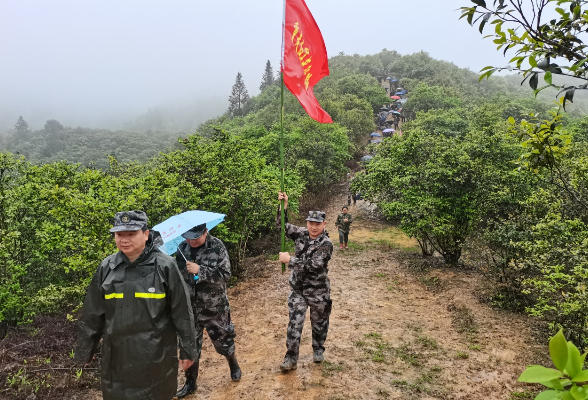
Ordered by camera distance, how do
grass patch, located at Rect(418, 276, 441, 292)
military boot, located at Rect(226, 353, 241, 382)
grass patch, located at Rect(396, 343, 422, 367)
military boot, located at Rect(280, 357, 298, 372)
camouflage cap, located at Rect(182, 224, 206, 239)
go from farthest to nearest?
grass patch, located at Rect(418, 276, 441, 292) < grass patch, located at Rect(396, 343, 422, 367) < military boot, located at Rect(280, 357, 298, 372) < military boot, located at Rect(226, 353, 241, 382) < camouflage cap, located at Rect(182, 224, 206, 239)

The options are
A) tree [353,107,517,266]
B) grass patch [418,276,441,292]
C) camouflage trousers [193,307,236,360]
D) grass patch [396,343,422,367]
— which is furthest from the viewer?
tree [353,107,517,266]

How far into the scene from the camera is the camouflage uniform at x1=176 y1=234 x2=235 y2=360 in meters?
3.96

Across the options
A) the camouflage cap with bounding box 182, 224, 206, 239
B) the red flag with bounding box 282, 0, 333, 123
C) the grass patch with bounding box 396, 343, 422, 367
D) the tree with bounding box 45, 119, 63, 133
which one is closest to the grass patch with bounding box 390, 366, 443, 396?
the grass patch with bounding box 396, 343, 422, 367

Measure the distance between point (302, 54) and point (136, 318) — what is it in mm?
3870

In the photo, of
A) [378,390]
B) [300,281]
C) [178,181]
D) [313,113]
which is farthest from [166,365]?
[178,181]

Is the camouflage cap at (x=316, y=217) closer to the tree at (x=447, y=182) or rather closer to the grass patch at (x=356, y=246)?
the tree at (x=447, y=182)

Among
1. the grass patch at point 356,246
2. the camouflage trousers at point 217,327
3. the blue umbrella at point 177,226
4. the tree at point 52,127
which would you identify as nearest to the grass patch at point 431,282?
the grass patch at point 356,246

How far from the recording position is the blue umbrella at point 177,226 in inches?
142

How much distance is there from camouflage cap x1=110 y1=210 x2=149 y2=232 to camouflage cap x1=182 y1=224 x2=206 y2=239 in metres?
1.07

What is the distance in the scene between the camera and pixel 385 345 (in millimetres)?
5793

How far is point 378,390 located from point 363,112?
31235 mm

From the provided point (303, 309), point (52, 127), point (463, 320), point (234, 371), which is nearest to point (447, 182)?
point (463, 320)

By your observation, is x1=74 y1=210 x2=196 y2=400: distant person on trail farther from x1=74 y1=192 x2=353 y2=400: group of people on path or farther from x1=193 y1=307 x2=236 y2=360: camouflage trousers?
x1=193 y1=307 x2=236 y2=360: camouflage trousers

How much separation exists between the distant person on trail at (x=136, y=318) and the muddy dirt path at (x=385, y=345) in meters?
1.77
